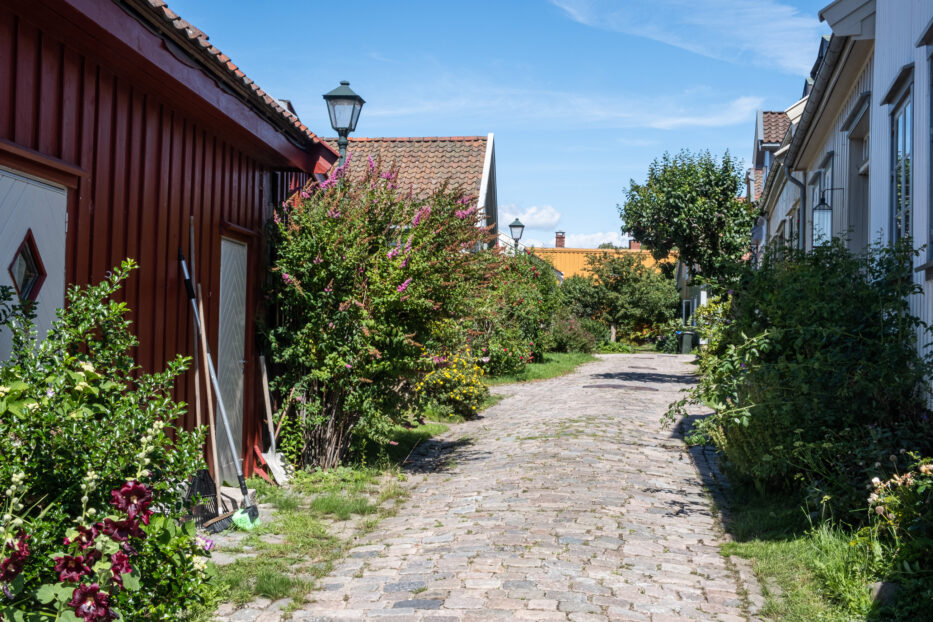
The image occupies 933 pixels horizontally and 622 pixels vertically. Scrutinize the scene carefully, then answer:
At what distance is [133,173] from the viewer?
5609 millimetres

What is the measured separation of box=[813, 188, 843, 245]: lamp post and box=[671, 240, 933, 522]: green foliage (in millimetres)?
3576

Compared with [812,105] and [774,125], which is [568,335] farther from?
[812,105]

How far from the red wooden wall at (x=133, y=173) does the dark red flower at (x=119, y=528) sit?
2.18 m

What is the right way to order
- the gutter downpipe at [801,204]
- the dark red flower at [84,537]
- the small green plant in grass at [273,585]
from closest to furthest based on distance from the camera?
the dark red flower at [84,537] < the small green plant in grass at [273,585] < the gutter downpipe at [801,204]

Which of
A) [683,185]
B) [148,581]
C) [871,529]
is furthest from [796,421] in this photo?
[683,185]

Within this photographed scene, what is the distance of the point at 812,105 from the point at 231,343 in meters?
7.04

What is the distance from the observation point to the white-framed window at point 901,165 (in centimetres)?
623

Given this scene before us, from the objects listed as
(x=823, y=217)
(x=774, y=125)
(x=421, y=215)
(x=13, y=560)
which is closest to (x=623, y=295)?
(x=774, y=125)

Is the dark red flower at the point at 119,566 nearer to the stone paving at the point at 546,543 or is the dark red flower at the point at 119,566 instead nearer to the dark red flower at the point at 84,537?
the dark red flower at the point at 84,537

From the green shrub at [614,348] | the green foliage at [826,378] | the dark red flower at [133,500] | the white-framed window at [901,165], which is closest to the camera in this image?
the dark red flower at [133,500]

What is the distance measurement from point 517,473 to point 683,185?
1268 centimetres

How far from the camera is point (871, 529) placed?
4.73 m

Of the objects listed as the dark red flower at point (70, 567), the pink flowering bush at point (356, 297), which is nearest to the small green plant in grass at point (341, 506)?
the pink flowering bush at point (356, 297)

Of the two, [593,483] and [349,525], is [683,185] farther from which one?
[349,525]
